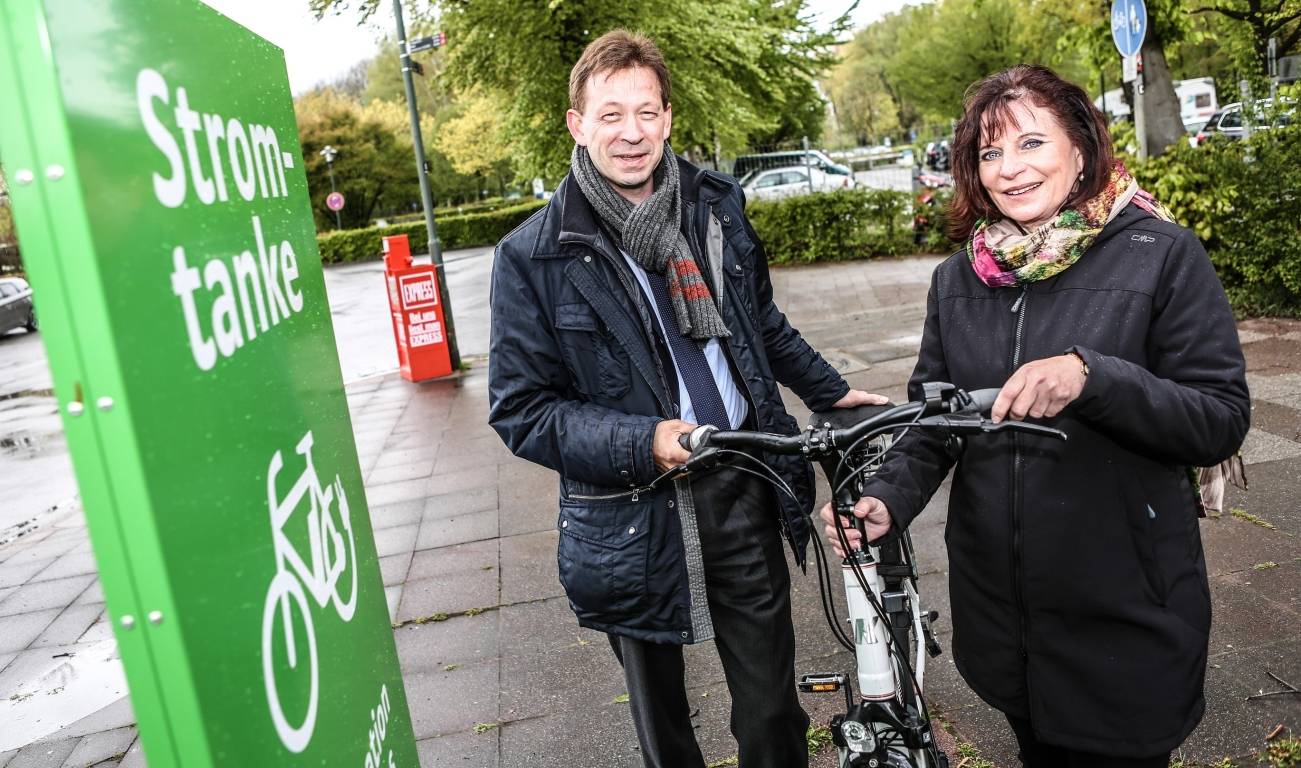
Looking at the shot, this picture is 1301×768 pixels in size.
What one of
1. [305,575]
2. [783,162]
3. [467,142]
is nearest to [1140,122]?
[305,575]

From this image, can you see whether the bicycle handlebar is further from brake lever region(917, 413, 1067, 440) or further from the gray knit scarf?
the gray knit scarf

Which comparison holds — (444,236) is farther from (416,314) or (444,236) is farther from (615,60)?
(615,60)

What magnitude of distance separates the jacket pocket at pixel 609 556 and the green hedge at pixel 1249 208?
7644 millimetres

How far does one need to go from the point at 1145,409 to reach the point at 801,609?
2.47m

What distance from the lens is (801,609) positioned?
13.4 feet

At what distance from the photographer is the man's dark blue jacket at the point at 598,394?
232cm

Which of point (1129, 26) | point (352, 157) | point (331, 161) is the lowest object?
point (1129, 26)

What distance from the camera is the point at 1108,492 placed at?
77.1 inches

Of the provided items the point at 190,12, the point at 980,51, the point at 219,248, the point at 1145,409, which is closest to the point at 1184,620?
the point at 1145,409

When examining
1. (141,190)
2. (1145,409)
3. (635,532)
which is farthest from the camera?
(635,532)

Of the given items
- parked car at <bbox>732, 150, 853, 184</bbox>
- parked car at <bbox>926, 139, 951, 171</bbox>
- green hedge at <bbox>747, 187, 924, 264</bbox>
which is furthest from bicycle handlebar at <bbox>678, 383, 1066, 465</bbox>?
parked car at <bbox>732, 150, 853, 184</bbox>

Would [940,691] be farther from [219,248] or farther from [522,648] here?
[219,248]

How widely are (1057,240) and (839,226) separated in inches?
578

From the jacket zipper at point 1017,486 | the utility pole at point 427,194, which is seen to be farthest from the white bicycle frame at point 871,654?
the utility pole at point 427,194
